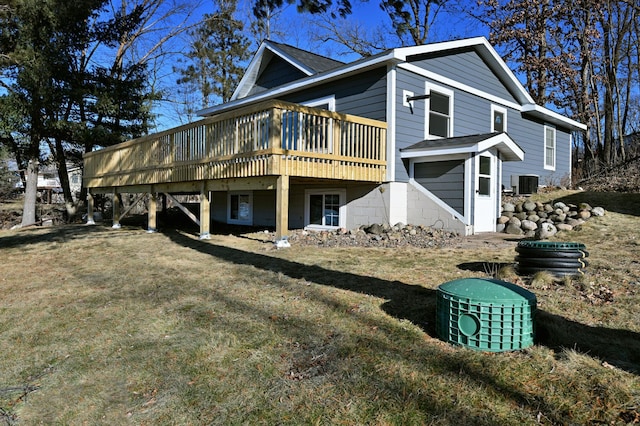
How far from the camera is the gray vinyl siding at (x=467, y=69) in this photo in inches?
431

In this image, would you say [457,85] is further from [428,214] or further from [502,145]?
[428,214]

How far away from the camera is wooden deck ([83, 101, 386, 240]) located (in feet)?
25.4

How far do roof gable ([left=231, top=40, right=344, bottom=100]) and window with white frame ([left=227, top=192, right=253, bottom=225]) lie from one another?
3.92 metres

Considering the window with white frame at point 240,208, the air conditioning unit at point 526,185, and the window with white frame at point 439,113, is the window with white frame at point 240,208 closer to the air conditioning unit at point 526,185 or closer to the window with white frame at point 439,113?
the window with white frame at point 439,113

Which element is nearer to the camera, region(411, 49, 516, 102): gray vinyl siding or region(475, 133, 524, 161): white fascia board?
region(475, 133, 524, 161): white fascia board

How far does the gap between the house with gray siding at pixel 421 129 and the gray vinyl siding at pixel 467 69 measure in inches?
1.1

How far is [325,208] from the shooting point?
11148mm

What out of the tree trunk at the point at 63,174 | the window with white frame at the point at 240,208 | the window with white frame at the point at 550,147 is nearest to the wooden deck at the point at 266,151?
the window with white frame at the point at 240,208

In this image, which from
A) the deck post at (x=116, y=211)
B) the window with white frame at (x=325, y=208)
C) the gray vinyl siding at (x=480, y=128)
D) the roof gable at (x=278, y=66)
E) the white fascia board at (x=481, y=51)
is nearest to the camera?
the white fascia board at (x=481, y=51)

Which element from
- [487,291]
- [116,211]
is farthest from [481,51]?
[116,211]

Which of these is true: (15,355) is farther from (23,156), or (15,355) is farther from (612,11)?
(612,11)

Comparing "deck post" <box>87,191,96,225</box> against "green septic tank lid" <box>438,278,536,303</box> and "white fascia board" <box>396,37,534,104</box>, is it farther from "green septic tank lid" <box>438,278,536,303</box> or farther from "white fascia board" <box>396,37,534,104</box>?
"green septic tank lid" <box>438,278,536,303</box>

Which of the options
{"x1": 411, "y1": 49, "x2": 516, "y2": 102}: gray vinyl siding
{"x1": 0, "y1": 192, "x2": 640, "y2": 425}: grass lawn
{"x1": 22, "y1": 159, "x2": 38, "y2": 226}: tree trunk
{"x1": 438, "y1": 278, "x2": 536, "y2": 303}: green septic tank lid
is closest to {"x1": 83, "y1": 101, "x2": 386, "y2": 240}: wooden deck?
{"x1": 0, "y1": 192, "x2": 640, "y2": 425}: grass lawn

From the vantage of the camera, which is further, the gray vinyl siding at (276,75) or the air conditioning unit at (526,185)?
the gray vinyl siding at (276,75)
